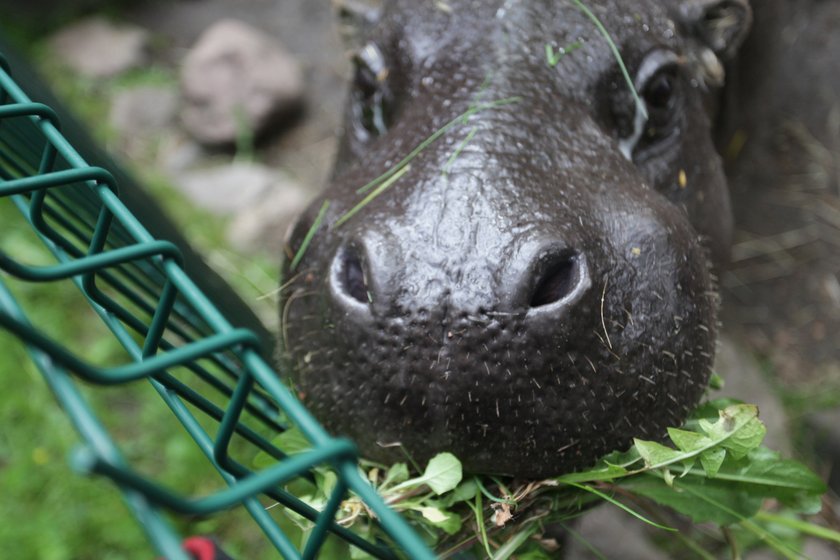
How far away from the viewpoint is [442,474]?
4.39 ft

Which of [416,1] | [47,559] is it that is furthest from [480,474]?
[47,559]

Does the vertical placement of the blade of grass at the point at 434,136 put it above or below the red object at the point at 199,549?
above

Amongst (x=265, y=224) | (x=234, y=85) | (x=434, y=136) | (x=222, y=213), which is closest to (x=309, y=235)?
(x=434, y=136)

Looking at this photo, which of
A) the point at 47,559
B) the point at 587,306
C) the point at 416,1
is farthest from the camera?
the point at 47,559

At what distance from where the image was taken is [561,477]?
142 centimetres

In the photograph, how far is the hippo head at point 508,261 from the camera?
1354mm

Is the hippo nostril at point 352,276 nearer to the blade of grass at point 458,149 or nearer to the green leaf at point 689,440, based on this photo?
the blade of grass at point 458,149

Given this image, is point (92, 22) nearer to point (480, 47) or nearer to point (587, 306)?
point (480, 47)

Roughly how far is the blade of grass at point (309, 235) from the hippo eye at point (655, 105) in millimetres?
731

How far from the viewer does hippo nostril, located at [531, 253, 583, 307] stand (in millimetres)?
1382

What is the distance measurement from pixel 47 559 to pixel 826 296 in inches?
121

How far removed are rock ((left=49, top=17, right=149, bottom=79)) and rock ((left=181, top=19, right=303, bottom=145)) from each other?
20.1 inches

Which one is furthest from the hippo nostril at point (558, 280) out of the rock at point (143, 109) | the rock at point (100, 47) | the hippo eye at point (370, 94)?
the rock at point (100, 47)

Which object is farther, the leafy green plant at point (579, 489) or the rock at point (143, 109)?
the rock at point (143, 109)
